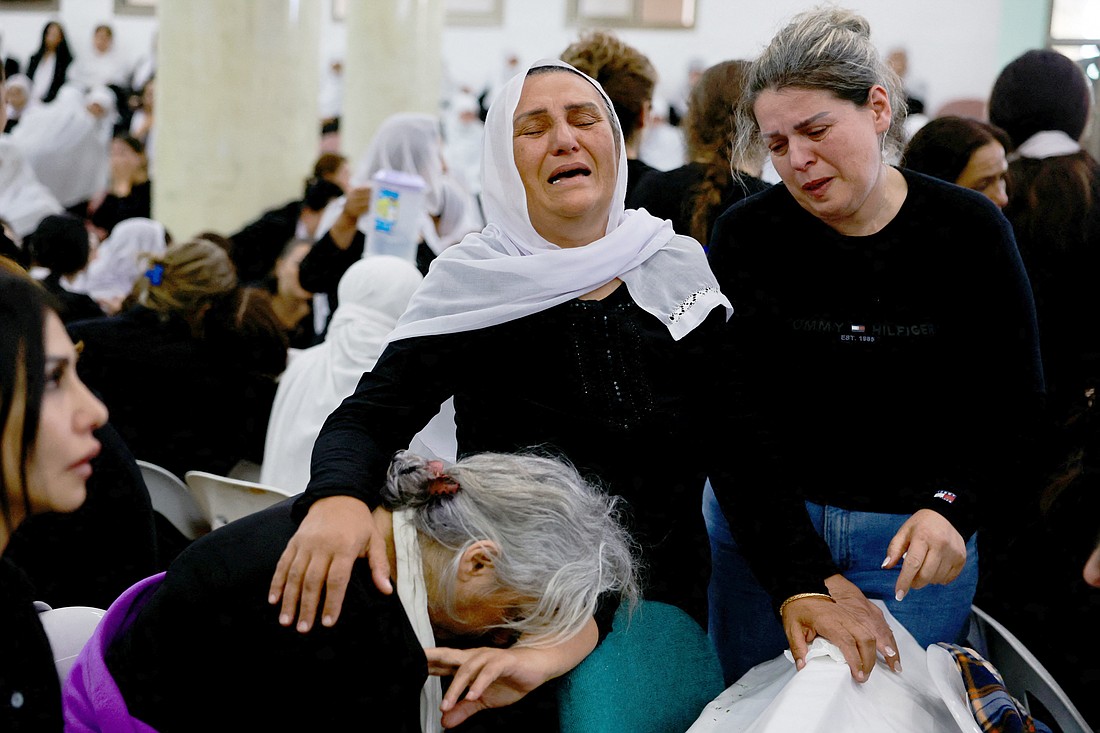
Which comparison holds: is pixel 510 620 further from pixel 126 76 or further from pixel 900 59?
pixel 126 76

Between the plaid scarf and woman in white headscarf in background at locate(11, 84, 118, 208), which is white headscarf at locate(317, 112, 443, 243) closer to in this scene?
the plaid scarf

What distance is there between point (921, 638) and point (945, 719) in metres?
0.22

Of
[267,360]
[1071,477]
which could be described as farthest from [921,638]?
[267,360]

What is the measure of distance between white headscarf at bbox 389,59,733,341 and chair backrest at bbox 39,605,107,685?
58cm

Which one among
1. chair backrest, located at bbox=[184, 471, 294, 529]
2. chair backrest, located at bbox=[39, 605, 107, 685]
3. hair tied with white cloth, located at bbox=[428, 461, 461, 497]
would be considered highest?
hair tied with white cloth, located at bbox=[428, 461, 461, 497]

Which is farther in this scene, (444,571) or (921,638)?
(921,638)

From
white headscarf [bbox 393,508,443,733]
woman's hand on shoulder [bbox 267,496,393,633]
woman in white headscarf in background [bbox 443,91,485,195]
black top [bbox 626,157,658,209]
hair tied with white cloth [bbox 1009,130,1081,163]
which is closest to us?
woman's hand on shoulder [bbox 267,496,393,633]

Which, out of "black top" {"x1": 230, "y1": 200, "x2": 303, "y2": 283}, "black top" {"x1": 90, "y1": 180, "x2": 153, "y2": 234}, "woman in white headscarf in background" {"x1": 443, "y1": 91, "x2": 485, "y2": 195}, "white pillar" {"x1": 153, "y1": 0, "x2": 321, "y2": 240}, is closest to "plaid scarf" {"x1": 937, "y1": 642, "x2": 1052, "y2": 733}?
"black top" {"x1": 230, "y1": 200, "x2": 303, "y2": 283}

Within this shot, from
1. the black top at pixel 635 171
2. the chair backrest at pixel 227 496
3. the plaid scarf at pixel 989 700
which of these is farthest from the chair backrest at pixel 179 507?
the plaid scarf at pixel 989 700

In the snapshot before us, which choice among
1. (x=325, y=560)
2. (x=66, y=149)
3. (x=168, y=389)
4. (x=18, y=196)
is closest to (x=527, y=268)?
(x=325, y=560)

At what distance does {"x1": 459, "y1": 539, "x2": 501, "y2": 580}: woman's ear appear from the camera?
4.89 feet

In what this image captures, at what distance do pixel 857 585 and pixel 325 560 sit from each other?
91cm

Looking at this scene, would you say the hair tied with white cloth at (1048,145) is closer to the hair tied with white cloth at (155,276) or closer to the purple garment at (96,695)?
the hair tied with white cloth at (155,276)

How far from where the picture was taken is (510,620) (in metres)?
1.57
